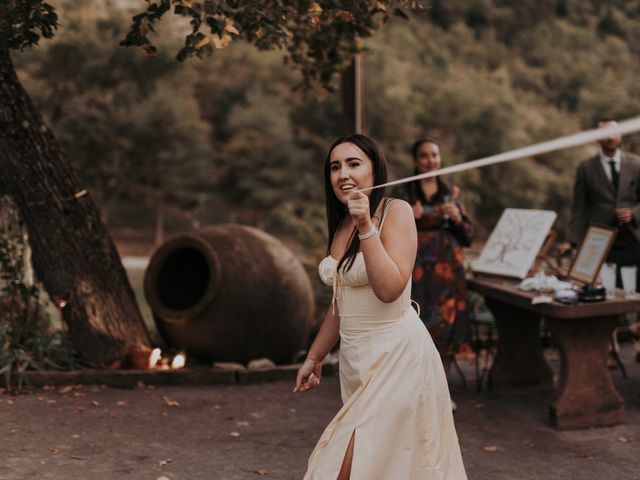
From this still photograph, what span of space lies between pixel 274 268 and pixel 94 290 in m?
1.61

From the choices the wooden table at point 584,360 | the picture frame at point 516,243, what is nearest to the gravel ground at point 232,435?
the wooden table at point 584,360

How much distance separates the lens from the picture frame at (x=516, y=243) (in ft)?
22.2

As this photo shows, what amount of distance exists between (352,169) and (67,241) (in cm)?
476

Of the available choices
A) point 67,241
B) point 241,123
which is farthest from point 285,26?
point 241,123

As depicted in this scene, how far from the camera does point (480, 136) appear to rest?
37.9m

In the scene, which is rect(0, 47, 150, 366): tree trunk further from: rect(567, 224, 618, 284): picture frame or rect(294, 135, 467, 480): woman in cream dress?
rect(294, 135, 467, 480): woman in cream dress

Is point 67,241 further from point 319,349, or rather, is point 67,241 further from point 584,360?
point 319,349

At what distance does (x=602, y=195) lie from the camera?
7.54 metres

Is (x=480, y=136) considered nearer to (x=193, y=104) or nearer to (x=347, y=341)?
(x=193, y=104)

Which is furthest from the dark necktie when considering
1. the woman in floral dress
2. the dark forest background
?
the dark forest background

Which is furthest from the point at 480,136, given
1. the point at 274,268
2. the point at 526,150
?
the point at 526,150

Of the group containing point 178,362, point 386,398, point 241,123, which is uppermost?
point 241,123

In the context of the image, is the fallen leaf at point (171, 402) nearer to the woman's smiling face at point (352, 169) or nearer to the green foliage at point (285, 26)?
the green foliage at point (285, 26)

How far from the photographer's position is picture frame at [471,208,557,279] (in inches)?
267
